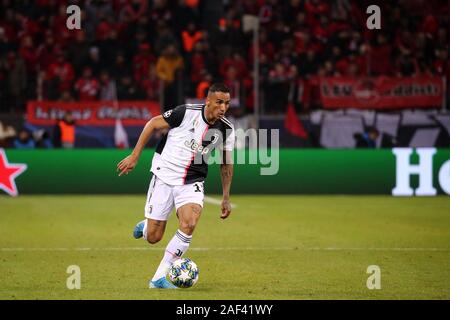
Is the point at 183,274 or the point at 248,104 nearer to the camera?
the point at 183,274

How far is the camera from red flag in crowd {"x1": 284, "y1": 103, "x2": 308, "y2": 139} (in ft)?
78.2

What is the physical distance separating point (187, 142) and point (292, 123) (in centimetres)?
1382

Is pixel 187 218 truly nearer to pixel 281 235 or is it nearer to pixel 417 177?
pixel 281 235

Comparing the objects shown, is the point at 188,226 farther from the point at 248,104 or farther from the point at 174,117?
the point at 248,104

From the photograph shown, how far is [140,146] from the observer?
32.5ft

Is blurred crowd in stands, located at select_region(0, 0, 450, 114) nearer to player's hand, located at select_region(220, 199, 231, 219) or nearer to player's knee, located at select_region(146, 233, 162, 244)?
player's knee, located at select_region(146, 233, 162, 244)

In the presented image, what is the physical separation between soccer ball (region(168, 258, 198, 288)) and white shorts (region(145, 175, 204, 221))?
69 centimetres

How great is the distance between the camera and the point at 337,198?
22.5 metres

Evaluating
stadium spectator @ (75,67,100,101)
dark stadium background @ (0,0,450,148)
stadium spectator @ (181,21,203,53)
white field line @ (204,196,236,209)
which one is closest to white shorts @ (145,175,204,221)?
white field line @ (204,196,236,209)

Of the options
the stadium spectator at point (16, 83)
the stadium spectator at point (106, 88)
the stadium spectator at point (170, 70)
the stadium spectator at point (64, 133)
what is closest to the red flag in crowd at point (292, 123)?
the stadium spectator at point (170, 70)

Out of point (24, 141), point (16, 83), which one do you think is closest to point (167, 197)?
point (24, 141)

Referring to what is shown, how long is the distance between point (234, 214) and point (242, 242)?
430 cm

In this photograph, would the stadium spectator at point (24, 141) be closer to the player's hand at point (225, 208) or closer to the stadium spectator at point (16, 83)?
the stadium spectator at point (16, 83)

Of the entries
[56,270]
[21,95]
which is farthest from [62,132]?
[56,270]
